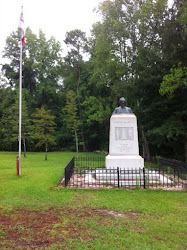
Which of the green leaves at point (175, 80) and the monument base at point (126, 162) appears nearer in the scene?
the monument base at point (126, 162)

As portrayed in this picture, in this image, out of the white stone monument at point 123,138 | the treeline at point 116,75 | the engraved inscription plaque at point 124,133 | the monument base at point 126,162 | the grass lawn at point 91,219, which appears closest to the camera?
the grass lawn at point 91,219

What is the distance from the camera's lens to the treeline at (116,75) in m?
14.7

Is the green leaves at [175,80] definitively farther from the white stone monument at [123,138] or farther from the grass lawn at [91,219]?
the grass lawn at [91,219]

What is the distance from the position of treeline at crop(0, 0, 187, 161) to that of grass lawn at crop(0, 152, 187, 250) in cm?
842

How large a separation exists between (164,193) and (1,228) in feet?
16.7

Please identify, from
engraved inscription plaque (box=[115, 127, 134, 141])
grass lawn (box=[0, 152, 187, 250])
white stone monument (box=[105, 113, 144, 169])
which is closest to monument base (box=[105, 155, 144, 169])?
white stone monument (box=[105, 113, 144, 169])

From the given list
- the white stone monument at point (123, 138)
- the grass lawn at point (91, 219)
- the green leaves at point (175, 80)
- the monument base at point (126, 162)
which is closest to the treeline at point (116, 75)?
Result: the green leaves at point (175, 80)

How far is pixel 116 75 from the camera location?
69.9ft

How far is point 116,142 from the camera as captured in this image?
10.6 m

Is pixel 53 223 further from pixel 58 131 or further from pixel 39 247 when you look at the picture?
pixel 58 131

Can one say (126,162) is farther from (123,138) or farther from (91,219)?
(91,219)

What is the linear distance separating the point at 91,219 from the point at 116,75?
58.7 ft

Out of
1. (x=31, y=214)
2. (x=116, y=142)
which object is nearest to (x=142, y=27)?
(x=116, y=142)

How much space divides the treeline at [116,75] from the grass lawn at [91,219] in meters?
8.42
